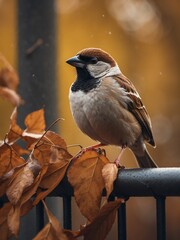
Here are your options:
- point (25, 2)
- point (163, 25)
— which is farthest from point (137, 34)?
point (25, 2)

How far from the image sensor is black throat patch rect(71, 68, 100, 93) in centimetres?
334

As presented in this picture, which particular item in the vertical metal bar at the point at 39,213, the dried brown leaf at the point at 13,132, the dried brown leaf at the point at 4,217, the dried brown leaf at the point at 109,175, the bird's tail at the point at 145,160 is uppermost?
the dried brown leaf at the point at 13,132

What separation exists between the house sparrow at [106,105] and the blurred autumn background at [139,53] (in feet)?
5.61

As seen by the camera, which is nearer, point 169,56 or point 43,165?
point 43,165

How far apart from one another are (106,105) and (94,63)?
0.89 feet

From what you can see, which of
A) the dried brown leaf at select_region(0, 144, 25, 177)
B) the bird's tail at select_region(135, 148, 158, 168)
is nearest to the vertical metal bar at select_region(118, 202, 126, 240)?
the dried brown leaf at select_region(0, 144, 25, 177)

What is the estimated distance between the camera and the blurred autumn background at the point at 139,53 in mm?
5453

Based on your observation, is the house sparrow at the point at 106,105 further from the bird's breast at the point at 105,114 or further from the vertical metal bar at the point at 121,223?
the vertical metal bar at the point at 121,223

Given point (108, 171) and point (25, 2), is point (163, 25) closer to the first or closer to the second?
point (25, 2)

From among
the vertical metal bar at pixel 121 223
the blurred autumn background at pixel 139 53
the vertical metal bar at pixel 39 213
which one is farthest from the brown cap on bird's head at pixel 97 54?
the blurred autumn background at pixel 139 53

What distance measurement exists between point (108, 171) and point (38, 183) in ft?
0.62

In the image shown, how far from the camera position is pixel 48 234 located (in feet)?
6.27

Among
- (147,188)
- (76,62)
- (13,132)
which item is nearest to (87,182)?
(147,188)

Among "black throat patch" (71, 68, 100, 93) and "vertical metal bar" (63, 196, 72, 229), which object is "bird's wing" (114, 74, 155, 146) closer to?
"black throat patch" (71, 68, 100, 93)
